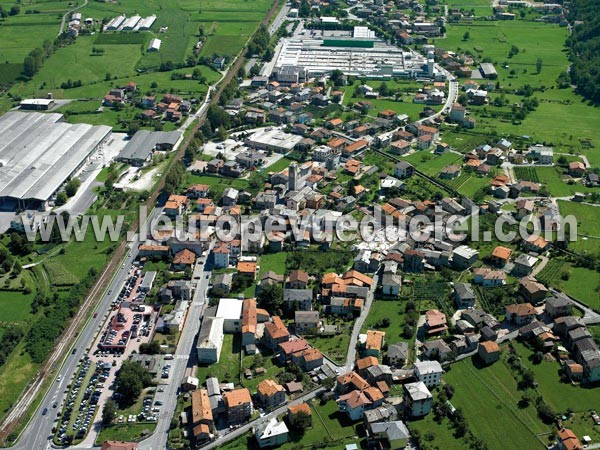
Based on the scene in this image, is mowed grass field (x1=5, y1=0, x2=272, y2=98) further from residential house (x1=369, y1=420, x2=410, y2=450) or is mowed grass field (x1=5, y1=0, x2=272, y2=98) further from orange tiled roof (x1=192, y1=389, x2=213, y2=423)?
residential house (x1=369, y1=420, x2=410, y2=450)

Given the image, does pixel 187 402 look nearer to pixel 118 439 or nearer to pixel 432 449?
pixel 118 439

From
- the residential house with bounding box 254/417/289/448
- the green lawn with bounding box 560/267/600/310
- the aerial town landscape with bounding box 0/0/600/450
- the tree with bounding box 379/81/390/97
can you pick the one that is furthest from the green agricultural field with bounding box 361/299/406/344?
the tree with bounding box 379/81/390/97

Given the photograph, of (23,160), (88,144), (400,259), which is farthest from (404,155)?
(23,160)

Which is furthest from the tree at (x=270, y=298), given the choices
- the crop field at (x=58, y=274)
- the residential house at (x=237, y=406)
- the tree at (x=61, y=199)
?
the tree at (x=61, y=199)

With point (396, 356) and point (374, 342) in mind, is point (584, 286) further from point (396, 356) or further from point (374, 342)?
point (374, 342)

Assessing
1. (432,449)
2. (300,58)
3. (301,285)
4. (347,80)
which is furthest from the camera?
(300,58)

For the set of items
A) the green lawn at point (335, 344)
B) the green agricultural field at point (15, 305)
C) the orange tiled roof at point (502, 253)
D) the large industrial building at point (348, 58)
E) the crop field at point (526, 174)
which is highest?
the large industrial building at point (348, 58)

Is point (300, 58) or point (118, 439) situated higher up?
point (300, 58)

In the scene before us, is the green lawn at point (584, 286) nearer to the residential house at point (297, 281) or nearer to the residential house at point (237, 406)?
the residential house at point (297, 281)
